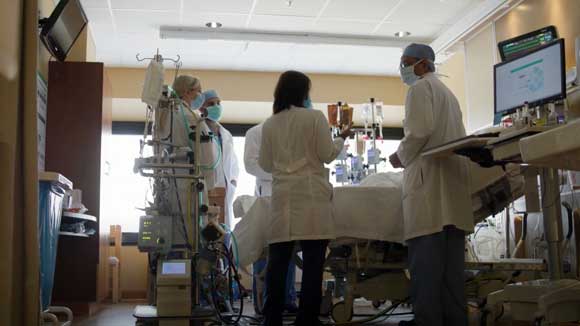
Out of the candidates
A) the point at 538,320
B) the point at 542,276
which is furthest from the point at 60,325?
the point at 542,276

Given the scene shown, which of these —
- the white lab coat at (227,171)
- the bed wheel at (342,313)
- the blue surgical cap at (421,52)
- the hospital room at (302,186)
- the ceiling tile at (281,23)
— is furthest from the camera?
the ceiling tile at (281,23)

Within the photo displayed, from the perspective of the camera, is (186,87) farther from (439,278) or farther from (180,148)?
(439,278)

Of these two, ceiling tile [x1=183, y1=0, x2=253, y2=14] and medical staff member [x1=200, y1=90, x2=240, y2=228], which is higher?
ceiling tile [x1=183, y1=0, x2=253, y2=14]

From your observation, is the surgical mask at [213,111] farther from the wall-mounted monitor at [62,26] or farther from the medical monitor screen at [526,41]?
the medical monitor screen at [526,41]

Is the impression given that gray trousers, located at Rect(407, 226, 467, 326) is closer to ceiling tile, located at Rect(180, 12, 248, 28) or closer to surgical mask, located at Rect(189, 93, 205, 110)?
surgical mask, located at Rect(189, 93, 205, 110)

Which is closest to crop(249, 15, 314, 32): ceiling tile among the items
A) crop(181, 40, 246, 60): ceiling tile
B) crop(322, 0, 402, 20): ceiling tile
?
crop(322, 0, 402, 20): ceiling tile

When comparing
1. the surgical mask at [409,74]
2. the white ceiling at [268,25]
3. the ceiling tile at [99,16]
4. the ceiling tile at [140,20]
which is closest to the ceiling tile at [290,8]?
the white ceiling at [268,25]

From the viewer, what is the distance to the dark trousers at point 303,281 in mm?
2803

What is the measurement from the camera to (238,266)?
3.45m

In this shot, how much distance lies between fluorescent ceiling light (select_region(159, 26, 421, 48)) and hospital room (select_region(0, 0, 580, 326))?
100 mm

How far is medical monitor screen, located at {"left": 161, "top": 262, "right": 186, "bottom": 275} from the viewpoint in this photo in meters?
3.06

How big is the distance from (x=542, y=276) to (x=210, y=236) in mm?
1954

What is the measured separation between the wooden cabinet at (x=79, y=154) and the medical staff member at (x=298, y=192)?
2.12m

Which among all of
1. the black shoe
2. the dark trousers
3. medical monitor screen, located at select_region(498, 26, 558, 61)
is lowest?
the black shoe
